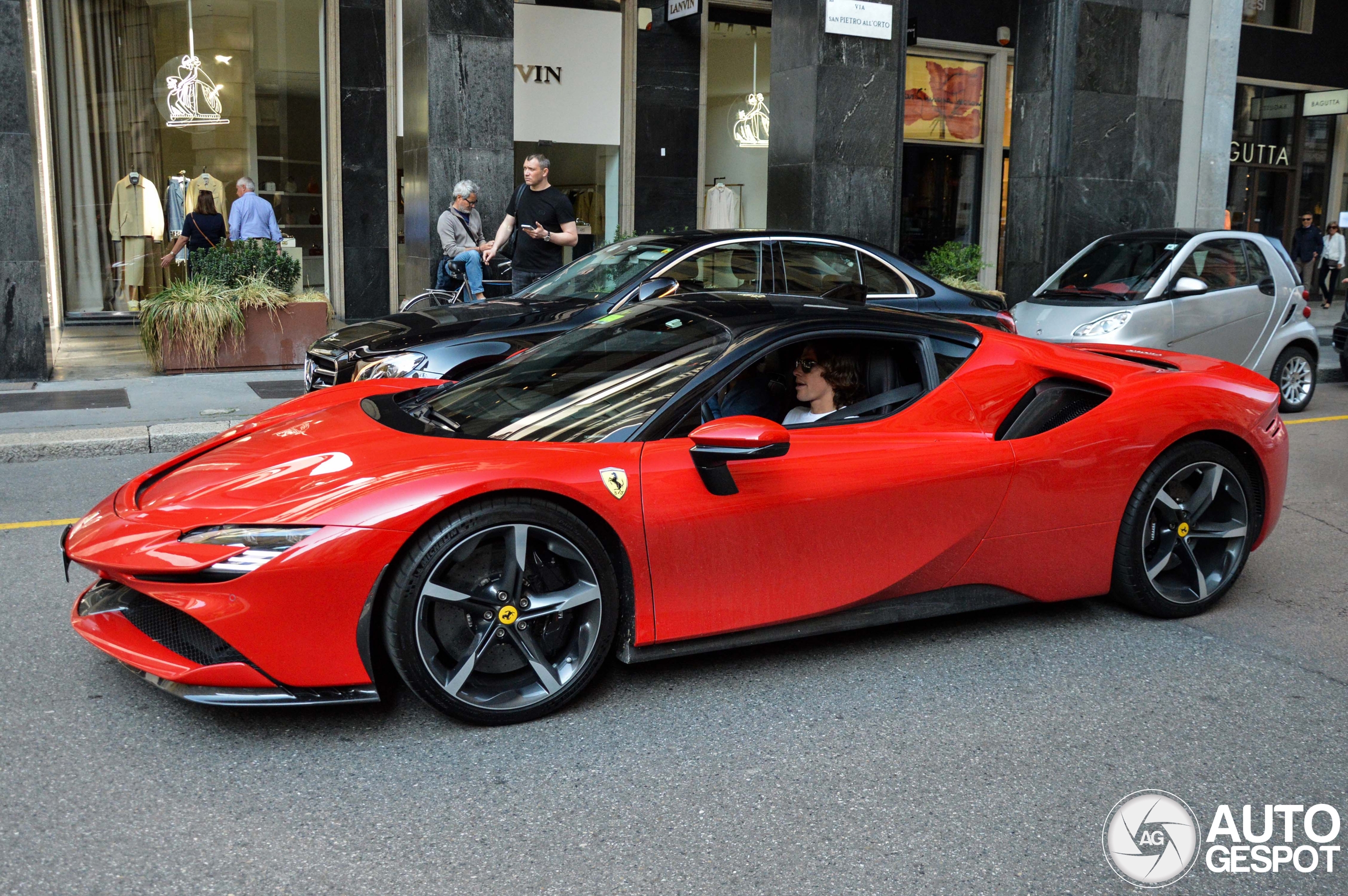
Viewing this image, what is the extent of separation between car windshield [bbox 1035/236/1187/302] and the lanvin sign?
1490 centimetres

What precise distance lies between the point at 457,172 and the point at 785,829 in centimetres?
1129

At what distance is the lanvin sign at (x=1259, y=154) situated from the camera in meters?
24.4

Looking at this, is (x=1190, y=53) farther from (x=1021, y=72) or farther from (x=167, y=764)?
(x=167, y=764)

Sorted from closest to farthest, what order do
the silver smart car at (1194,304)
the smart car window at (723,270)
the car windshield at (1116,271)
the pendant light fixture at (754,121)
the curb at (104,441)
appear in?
the smart car window at (723,270)
the curb at (104,441)
the silver smart car at (1194,304)
the car windshield at (1116,271)
the pendant light fixture at (754,121)

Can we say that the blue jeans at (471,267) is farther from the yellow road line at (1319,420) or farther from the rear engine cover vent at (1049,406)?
the rear engine cover vent at (1049,406)

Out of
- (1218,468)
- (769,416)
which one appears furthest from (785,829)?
(1218,468)

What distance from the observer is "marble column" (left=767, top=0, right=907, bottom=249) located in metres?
13.7

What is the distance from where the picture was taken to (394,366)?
7.37 m

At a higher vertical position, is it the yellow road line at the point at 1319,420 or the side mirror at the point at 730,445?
the side mirror at the point at 730,445

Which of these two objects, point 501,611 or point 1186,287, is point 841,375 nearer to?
point 501,611

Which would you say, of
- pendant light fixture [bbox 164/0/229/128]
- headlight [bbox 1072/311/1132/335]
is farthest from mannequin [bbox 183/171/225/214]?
headlight [bbox 1072/311/1132/335]

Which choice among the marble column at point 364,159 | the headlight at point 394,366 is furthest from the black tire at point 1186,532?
the marble column at point 364,159

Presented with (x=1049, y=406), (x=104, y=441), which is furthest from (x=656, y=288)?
(x=104, y=441)

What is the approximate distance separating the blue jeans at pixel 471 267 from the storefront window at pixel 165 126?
4.46 meters
